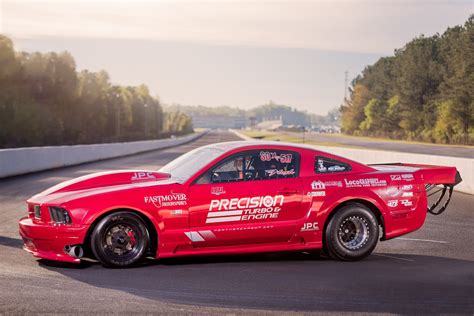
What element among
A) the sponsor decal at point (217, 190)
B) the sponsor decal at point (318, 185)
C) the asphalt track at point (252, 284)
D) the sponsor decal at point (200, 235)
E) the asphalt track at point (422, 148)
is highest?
the sponsor decal at point (318, 185)

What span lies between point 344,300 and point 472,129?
83310 mm

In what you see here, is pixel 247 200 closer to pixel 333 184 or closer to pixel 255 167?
pixel 255 167

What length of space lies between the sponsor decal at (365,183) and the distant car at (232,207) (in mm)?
14

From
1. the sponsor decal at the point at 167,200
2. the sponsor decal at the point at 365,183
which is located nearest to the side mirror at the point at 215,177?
the sponsor decal at the point at 167,200

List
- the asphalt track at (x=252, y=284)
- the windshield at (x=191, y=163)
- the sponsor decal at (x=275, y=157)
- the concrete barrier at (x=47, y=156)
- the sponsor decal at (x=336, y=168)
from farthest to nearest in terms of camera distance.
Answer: the concrete barrier at (x=47, y=156) → the sponsor decal at (x=336, y=168) → the sponsor decal at (x=275, y=157) → the windshield at (x=191, y=163) → the asphalt track at (x=252, y=284)

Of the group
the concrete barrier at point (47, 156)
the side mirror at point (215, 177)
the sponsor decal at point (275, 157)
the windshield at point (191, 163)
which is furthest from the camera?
the concrete barrier at point (47, 156)

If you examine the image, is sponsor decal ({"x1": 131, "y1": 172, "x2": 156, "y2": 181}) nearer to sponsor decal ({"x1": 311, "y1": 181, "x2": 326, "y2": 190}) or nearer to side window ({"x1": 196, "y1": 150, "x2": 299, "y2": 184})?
side window ({"x1": 196, "y1": 150, "x2": 299, "y2": 184})

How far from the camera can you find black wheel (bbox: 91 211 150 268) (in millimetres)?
8422

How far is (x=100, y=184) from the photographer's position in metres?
9.12

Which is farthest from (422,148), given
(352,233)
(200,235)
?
(200,235)

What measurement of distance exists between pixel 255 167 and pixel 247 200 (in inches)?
18.1

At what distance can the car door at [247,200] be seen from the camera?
8.69 meters

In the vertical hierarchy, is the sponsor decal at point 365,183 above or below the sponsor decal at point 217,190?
above

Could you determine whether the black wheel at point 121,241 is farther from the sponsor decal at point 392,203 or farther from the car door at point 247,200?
the sponsor decal at point 392,203
